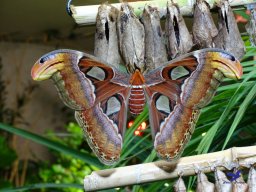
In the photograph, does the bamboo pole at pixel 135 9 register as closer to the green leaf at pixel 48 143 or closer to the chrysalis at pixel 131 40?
the chrysalis at pixel 131 40

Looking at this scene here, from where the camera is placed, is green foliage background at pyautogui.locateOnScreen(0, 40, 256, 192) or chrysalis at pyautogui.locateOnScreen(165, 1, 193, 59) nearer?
chrysalis at pyautogui.locateOnScreen(165, 1, 193, 59)

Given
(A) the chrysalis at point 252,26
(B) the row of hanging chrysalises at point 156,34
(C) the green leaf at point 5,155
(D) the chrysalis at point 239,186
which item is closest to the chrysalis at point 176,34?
(B) the row of hanging chrysalises at point 156,34

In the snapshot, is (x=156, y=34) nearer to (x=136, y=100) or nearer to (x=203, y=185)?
(x=136, y=100)

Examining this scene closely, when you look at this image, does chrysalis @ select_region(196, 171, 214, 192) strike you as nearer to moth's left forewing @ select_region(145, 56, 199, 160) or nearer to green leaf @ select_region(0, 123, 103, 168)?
moth's left forewing @ select_region(145, 56, 199, 160)

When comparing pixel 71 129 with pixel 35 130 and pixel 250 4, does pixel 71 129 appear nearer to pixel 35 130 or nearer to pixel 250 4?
pixel 35 130

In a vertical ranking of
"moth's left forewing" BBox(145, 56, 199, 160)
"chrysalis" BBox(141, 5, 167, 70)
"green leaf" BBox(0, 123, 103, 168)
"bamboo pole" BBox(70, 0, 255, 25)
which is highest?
"bamboo pole" BBox(70, 0, 255, 25)

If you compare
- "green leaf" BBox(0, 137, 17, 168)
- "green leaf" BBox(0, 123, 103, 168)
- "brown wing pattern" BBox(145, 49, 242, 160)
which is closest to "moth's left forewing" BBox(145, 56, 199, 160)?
"brown wing pattern" BBox(145, 49, 242, 160)

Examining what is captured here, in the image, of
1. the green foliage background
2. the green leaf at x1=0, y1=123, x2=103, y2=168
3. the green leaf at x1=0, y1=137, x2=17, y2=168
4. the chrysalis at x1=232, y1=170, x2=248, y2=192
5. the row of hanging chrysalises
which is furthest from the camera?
the green leaf at x1=0, y1=137, x2=17, y2=168
